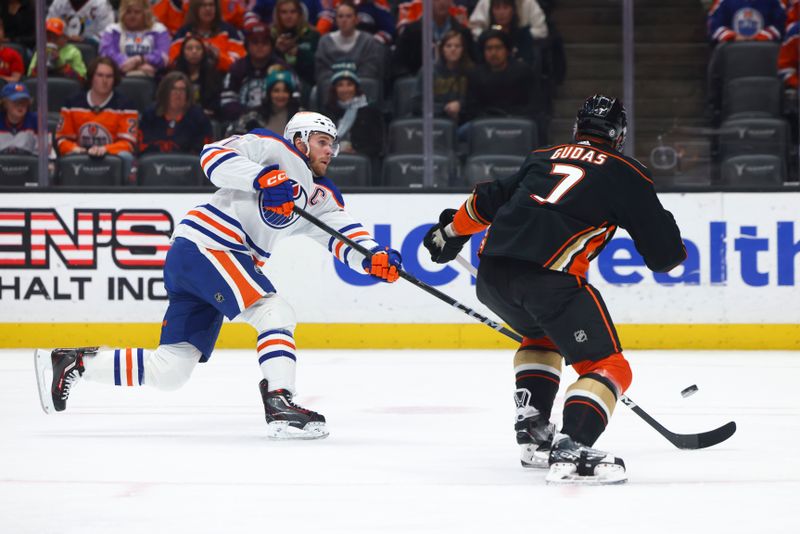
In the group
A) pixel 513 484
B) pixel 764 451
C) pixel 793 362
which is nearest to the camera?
pixel 513 484

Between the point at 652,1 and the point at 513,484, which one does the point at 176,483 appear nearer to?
the point at 513,484

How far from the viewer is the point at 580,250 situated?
3.44 m

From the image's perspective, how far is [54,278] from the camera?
7.13 m

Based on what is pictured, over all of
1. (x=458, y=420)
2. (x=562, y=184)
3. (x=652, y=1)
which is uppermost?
(x=652, y=1)

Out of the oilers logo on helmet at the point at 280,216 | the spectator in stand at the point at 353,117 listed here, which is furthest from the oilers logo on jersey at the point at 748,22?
the oilers logo on helmet at the point at 280,216

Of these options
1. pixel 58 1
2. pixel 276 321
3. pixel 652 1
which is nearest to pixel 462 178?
pixel 652 1

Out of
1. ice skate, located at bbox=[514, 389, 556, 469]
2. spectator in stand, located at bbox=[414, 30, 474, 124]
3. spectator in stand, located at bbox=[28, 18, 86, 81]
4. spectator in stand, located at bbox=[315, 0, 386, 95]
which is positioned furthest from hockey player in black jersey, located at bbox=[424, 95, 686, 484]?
spectator in stand, located at bbox=[28, 18, 86, 81]

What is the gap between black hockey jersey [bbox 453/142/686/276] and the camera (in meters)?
3.37

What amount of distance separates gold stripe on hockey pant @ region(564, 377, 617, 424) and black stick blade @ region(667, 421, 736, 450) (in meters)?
0.65

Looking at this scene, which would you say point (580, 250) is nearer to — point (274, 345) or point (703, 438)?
point (703, 438)

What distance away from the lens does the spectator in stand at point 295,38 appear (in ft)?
24.8

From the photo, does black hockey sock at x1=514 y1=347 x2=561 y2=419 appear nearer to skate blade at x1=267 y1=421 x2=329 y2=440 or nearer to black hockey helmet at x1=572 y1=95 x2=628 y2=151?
black hockey helmet at x1=572 y1=95 x2=628 y2=151

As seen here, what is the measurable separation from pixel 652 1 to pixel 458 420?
3.43 meters

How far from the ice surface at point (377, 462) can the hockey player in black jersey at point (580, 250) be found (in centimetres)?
16
